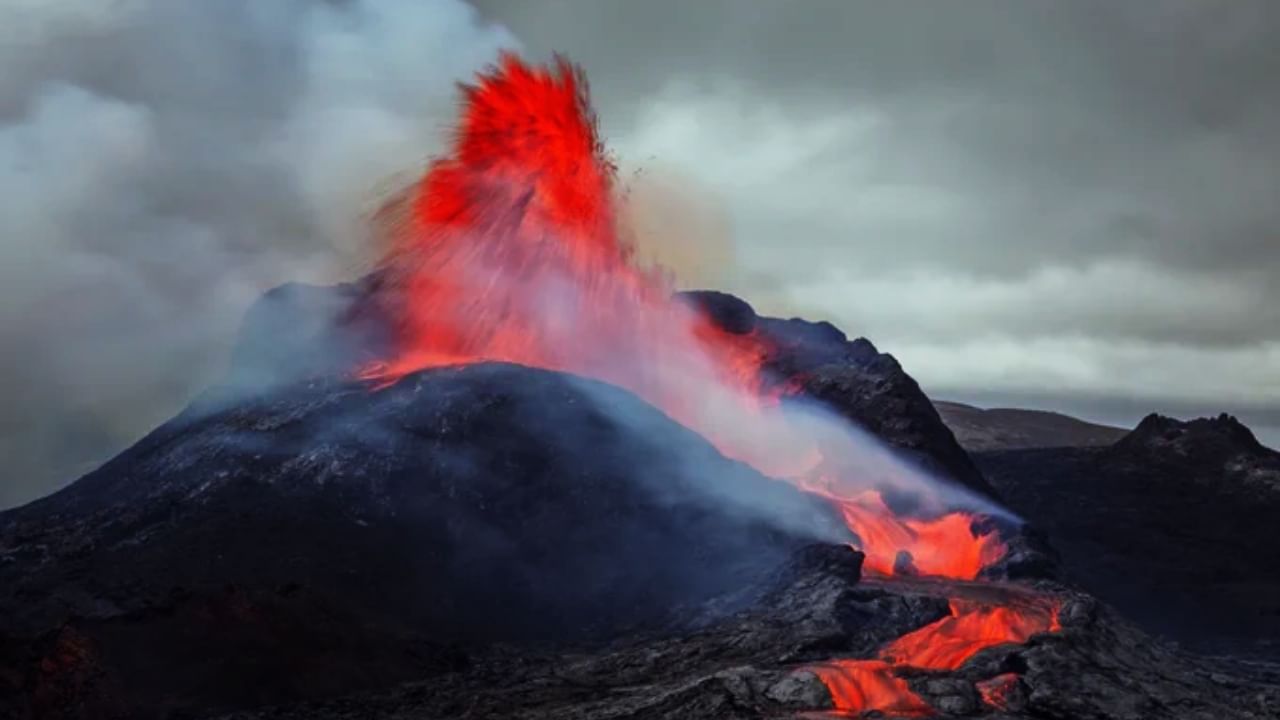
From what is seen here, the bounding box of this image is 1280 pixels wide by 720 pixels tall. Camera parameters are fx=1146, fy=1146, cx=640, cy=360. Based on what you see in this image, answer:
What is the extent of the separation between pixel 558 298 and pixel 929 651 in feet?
Result: 101

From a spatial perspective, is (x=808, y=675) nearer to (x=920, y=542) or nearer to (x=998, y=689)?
(x=998, y=689)

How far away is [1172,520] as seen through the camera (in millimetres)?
62875

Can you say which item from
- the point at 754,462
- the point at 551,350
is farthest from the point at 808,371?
the point at 551,350

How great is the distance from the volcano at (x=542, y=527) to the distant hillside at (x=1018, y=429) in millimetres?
76674

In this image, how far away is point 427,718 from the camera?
2977cm

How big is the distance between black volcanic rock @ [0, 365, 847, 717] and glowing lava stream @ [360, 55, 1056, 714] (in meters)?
6.13

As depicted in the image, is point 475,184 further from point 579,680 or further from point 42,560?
point 579,680

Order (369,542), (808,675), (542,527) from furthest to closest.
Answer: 1. (542,527)
2. (369,542)
3. (808,675)

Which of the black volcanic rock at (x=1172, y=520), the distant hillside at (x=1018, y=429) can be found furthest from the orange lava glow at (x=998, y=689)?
the distant hillside at (x=1018, y=429)

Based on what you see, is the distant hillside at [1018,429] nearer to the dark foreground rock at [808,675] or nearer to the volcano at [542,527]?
the volcano at [542,527]

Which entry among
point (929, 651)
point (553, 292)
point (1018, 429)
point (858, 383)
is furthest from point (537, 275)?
point (1018, 429)

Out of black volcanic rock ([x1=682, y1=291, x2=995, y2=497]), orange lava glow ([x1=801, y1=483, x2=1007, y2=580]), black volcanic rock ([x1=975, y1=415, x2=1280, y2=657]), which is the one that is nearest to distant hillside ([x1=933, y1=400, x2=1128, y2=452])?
black volcanic rock ([x1=975, y1=415, x2=1280, y2=657])

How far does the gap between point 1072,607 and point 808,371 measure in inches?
982

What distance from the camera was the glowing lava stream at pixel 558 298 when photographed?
56.3 m
